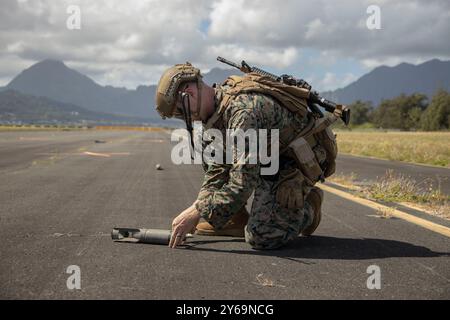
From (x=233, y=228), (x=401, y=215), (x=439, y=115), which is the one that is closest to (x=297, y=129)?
(x=233, y=228)

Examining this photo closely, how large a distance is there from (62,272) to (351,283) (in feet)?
6.45

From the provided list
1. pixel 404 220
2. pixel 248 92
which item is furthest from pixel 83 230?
pixel 404 220

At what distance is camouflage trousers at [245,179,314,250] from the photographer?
4.02 m

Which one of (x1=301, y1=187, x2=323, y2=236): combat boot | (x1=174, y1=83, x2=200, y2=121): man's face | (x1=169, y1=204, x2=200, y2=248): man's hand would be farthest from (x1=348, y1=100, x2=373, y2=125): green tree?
(x1=169, y1=204, x2=200, y2=248): man's hand

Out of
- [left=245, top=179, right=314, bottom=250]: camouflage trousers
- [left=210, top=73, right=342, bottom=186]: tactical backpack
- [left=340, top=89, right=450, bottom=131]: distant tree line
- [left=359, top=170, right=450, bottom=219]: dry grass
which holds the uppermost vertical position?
[left=340, top=89, right=450, bottom=131]: distant tree line

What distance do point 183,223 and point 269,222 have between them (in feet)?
2.44

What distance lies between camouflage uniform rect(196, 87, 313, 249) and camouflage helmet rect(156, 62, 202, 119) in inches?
12.8

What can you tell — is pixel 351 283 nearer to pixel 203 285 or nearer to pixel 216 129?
pixel 203 285

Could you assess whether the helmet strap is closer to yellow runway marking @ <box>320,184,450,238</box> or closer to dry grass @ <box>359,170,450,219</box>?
yellow runway marking @ <box>320,184,450,238</box>

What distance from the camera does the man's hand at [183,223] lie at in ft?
12.3

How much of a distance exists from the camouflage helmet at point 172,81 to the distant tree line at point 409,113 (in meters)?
100

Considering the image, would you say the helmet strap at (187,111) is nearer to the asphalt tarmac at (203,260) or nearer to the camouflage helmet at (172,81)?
the camouflage helmet at (172,81)

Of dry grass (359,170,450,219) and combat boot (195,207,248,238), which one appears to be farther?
dry grass (359,170,450,219)

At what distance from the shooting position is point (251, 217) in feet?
13.4
